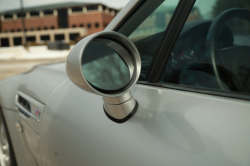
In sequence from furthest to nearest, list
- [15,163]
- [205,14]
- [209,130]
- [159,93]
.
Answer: [15,163] < [205,14] < [159,93] < [209,130]

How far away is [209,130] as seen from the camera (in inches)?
33.7

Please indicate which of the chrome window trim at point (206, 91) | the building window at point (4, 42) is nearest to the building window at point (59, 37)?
the building window at point (4, 42)

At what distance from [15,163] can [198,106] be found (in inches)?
82.2

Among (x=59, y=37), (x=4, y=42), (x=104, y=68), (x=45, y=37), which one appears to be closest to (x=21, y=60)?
(x=104, y=68)

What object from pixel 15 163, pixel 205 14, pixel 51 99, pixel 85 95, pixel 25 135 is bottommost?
pixel 15 163

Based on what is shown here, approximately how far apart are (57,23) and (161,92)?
67.4 m

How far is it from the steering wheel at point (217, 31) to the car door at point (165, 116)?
0.02 m

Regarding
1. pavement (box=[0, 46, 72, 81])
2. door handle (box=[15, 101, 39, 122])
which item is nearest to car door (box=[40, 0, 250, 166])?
door handle (box=[15, 101, 39, 122])

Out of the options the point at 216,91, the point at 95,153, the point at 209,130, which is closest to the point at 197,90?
the point at 216,91

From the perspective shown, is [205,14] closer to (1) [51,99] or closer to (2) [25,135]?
(1) [51,99]

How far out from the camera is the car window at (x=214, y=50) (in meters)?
0.99

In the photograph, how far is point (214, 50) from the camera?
108 centimetres

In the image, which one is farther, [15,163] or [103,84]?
[15,163]

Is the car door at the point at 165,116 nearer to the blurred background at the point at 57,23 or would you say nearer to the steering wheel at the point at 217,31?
the steering wheel at the point at 217,31
